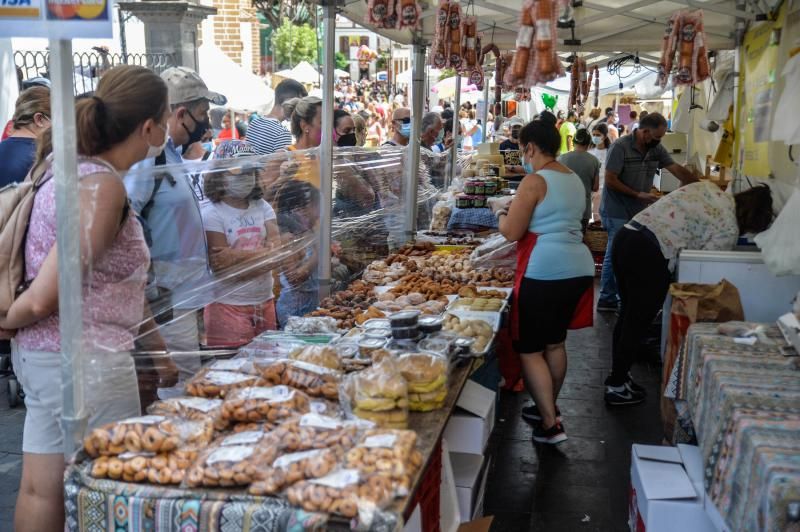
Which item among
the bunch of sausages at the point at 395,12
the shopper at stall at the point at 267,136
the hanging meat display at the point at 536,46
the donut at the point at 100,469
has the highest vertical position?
the bunch of sausages at the point at 395,12

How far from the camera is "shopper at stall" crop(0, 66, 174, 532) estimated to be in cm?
227

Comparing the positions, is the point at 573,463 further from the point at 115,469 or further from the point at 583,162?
the point at 583,162

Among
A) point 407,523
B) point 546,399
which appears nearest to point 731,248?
point 546,399

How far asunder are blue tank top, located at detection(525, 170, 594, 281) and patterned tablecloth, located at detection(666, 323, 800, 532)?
2.91ft

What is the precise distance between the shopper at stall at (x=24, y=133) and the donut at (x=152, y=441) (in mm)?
2687

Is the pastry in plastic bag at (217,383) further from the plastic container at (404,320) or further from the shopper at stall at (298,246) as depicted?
the shopper at stall at (298,246)

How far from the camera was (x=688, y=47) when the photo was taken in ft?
19.0

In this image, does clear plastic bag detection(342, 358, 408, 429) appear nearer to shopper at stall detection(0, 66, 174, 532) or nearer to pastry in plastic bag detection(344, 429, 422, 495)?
pastry in plastic bag detection(344, 429, 422, 495)

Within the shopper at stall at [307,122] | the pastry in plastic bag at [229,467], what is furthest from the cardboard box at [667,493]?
the shopper at stall at [307,122]

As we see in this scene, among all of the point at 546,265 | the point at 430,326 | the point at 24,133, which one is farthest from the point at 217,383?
the point at 24,133

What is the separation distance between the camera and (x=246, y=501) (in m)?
2.01

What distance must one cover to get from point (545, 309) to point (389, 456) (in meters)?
2.47

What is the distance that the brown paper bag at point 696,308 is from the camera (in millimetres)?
3938

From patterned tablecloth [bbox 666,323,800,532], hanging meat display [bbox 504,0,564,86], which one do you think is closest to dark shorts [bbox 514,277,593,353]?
patterned tablecloth [bbox 666,323,800,532]
